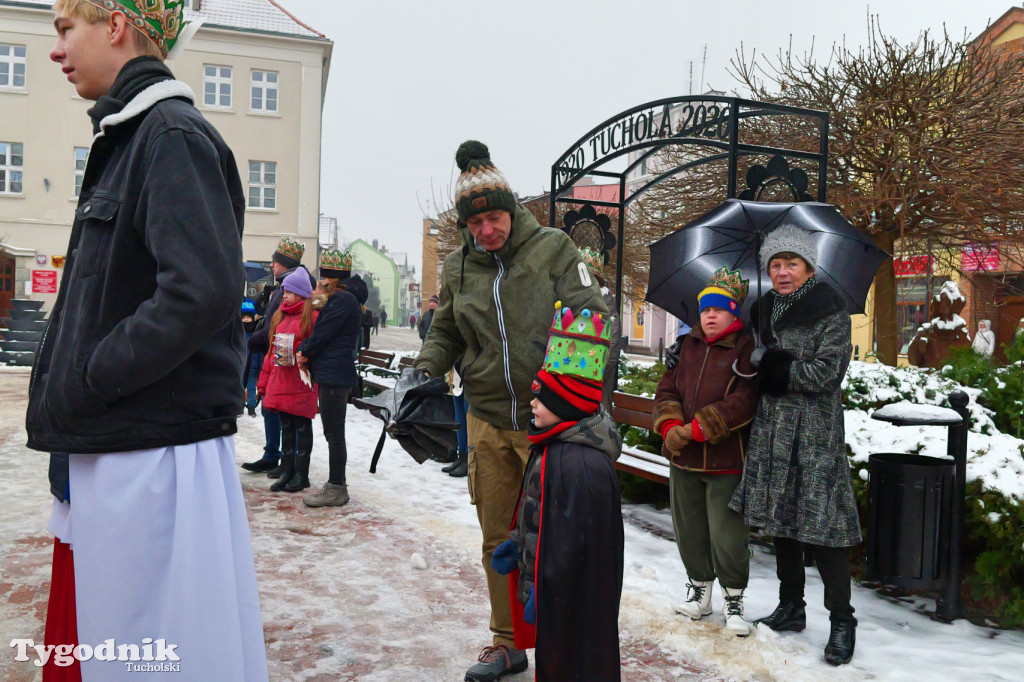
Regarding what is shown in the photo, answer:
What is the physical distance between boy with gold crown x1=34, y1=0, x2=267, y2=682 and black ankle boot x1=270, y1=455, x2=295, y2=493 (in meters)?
4.76

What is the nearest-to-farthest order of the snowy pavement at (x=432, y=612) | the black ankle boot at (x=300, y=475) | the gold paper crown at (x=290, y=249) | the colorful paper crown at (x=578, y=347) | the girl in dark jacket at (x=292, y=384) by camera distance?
the colorful paper crown at (x=578, y=347) → the snowy pavement at (x=432, y=612) → the girl in dark jacket at (x=292, y=384) → the black ankle boot at (x=300, y=475) → the gold paper crown at (x=290, y=249)

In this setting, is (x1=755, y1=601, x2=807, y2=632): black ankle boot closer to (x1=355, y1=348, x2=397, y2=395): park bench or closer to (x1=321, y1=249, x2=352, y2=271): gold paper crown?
(x1=321, y1=249, x2=352, y2=271): gold paper crown

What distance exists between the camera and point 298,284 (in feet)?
22.4

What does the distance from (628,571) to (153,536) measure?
3.43 metres

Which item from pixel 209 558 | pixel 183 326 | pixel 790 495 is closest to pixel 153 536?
pixel 209 558

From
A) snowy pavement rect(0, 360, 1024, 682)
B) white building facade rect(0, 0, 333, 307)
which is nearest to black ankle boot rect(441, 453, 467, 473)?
snowy pavement rect(0, 360, 1024, 682)

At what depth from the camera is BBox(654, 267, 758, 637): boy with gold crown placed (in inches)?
154

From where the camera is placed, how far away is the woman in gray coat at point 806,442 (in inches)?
143

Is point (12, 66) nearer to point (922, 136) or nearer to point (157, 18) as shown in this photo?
point (922, 136)

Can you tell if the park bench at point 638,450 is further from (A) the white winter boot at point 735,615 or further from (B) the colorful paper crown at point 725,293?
(B) the colorful paper crown at point 725,293


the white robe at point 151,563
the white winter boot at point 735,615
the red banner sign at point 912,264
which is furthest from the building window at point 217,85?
the white robe at point 151,563

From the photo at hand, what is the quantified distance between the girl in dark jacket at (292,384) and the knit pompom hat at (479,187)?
3611 millimetres

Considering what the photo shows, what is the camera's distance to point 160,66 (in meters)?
2.01

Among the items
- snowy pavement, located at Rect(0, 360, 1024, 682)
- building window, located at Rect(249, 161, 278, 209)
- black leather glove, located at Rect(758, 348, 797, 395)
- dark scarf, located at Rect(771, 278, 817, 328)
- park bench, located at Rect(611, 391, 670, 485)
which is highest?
building window, located at Rect(249, 161, 278, 209)
